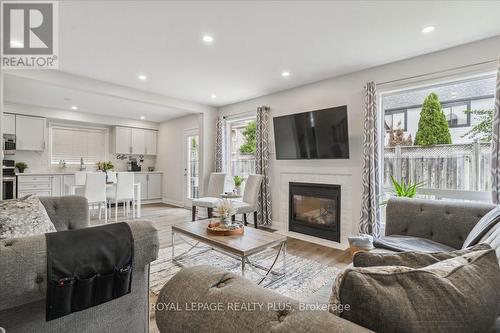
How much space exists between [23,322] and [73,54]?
10.1ft

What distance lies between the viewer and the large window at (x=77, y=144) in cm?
611

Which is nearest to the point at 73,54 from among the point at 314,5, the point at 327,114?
the point at 314,5

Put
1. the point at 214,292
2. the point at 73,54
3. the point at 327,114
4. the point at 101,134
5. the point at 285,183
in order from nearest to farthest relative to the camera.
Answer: the point at 214,292 < the point at 73,54 < the point at 327,114 < the point at 285,183 < the point at 101,134

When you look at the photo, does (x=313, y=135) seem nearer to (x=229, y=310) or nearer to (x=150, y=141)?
(x=229, y=310)

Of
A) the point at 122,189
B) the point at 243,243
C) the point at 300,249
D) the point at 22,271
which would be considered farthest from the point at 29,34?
the point at 300,249

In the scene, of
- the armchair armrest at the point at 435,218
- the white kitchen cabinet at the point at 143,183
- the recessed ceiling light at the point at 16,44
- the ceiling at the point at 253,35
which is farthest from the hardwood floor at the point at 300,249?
the recessed ceiling light at the point at 16,44

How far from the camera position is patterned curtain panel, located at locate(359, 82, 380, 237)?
319cm

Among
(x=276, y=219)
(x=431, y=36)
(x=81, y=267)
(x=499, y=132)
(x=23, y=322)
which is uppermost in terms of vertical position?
(x=431, y=36)

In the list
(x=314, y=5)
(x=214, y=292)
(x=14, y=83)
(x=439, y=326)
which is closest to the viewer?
(x=439, y=326)

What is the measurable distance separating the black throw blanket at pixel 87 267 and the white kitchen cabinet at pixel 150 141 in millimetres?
6704

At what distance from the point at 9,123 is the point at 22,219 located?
A: 214 inches

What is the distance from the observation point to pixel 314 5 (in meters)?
2.07

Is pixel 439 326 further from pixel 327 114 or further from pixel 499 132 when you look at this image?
pixel 327 114

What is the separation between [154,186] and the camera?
729 centimetres
